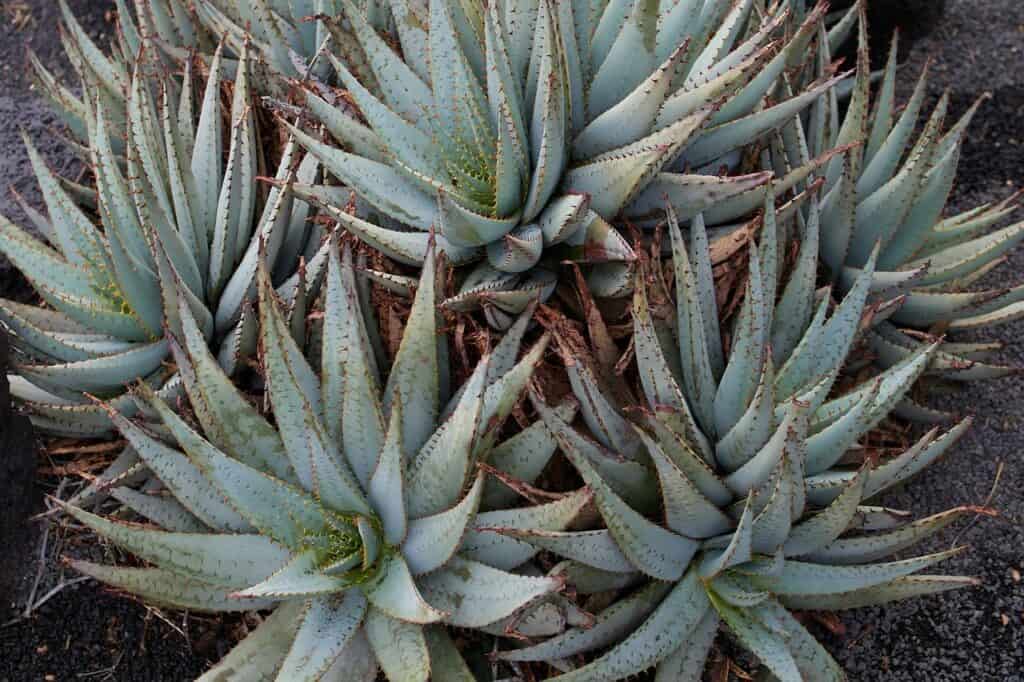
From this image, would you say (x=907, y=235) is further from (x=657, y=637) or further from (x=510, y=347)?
(x=657, y=637)

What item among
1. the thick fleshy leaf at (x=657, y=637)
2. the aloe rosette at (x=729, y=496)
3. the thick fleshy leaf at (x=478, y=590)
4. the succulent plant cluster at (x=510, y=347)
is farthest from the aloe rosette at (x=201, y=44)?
the thick fleshy leaf at (x=657, y=637)

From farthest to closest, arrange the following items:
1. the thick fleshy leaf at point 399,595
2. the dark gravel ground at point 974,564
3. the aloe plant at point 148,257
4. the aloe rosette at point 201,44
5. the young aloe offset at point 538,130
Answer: the aloe rosette at point 201,44, the dark gravel ground at point 974,564, the aloe plant at point 148,257, the young aloe offset at point 538,130, the thick fleshy leaf at point 399,595

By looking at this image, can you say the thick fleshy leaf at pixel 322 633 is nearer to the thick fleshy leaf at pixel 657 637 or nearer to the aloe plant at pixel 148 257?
the thick fleshy leaf at pixel 657 637

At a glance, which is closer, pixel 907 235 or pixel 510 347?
pixel 510 347

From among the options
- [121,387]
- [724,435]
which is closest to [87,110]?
[121,387]

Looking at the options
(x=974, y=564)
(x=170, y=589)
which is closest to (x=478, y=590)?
(x=170, y=589)

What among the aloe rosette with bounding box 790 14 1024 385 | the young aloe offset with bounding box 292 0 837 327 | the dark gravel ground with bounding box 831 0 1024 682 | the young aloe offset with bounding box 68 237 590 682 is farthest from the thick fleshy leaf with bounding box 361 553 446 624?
the aloe rosette with bounding box 790 14 1024 385

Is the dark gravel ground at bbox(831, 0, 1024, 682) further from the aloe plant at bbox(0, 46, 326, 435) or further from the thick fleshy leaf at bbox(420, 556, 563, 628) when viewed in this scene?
the aloe plant at bbox(0, 46, 326, 435)
